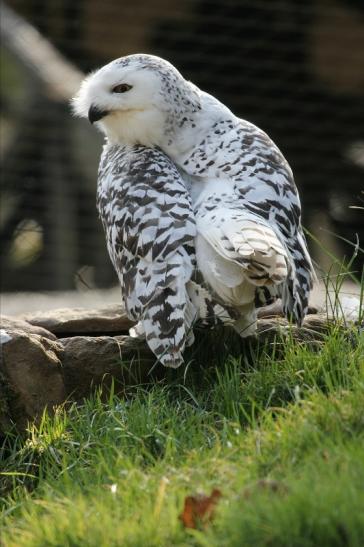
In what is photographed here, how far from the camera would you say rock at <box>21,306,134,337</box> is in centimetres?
481

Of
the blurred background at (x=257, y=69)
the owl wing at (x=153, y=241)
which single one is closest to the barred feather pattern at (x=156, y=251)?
the owl wing at (x=153, y=241)

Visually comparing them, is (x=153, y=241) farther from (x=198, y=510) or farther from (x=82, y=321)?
(x=198, y=510)

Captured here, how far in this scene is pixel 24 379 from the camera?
412 cm

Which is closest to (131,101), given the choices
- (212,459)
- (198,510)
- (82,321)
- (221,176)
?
(221,176)

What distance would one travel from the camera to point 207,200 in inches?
176

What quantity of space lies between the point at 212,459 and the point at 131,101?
1.85 metres

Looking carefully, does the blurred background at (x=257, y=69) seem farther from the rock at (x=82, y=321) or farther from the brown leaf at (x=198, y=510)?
the brown leaf at (x=198, y=510)

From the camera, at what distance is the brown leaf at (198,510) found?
304cm

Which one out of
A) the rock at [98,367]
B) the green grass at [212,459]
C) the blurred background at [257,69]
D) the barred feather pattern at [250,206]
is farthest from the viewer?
the blurred background at [257,69]

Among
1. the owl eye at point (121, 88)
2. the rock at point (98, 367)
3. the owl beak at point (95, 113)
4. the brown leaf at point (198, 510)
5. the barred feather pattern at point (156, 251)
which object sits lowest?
the rock at point (98, 367)

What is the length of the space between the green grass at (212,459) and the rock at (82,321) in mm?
599

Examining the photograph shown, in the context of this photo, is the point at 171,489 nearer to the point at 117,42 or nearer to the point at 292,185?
the point at 292,185

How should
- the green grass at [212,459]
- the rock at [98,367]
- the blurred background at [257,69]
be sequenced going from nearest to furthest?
the green grass at [212,459]
the rock at [98,367]
the blurred background at [257,69]

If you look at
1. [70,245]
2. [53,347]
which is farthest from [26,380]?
[70,245]
